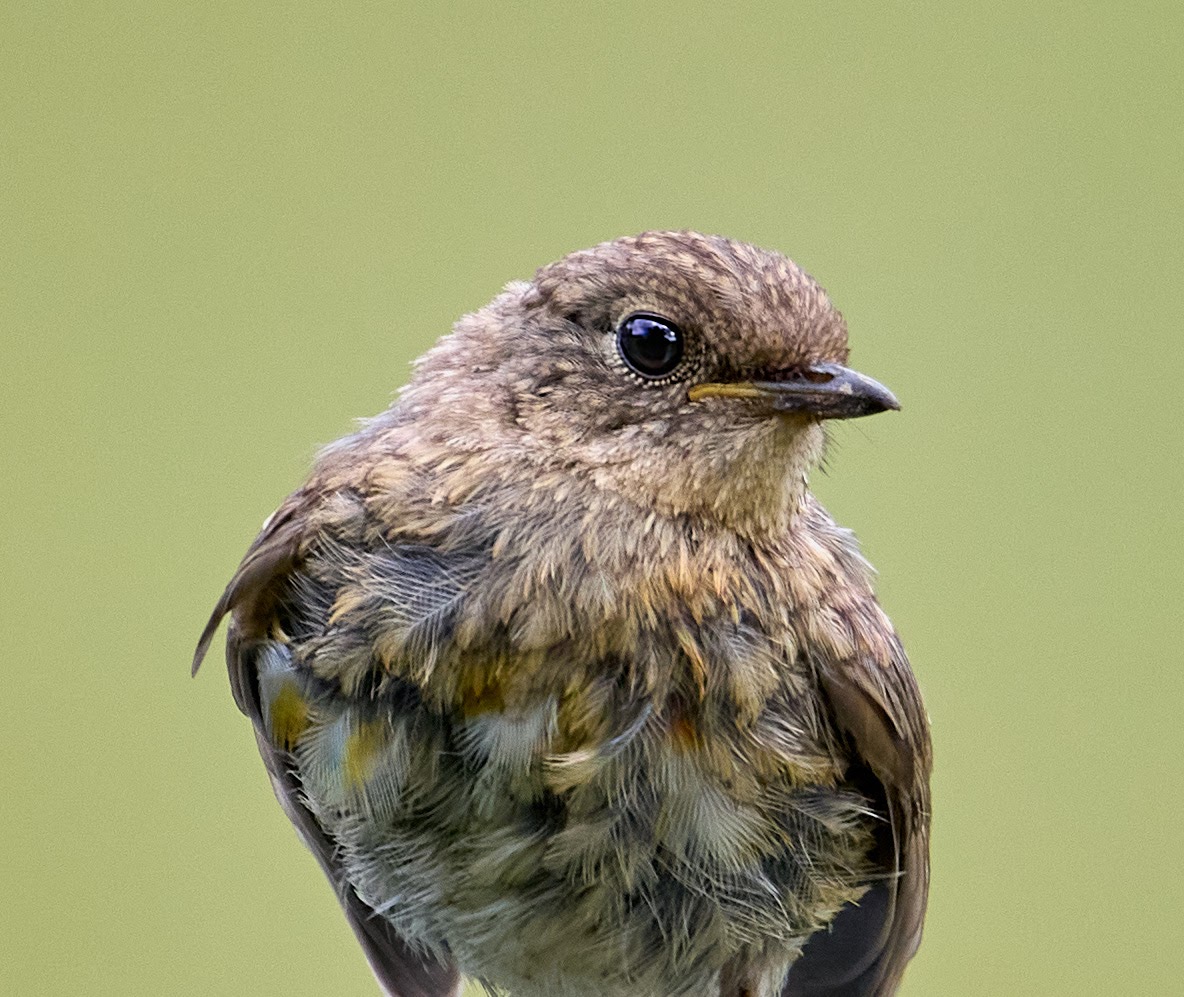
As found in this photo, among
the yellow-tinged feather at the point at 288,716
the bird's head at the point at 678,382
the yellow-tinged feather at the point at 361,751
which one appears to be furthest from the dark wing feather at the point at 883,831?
the yellow-tinged feather at the point at 288,716

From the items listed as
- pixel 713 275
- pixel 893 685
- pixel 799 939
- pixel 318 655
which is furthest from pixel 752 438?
pixel 799 939

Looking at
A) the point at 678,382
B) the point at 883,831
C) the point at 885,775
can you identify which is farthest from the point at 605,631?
the point at 883,831

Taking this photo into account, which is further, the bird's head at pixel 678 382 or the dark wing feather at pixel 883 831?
the dark wing feather at pixel 883 831

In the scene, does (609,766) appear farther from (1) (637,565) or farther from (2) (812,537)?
(2) (812,537)

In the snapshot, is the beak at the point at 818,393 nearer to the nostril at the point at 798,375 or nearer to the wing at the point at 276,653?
the nostril at the point at 798,375

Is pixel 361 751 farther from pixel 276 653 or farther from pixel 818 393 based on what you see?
pixel 818 393

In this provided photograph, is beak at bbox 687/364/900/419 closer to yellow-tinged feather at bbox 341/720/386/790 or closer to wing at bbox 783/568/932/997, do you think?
wing at bbox 783/568/932/997
